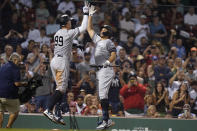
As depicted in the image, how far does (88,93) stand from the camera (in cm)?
1600

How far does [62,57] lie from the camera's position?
1244cm

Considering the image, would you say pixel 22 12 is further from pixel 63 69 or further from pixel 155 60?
pixel 63 69

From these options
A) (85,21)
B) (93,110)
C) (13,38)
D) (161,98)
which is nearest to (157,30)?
(161,98)

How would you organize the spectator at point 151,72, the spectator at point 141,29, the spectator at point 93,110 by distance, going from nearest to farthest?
the spectator at point 93,110 → the spectator at point 151,72 → the spectator at point 141,29

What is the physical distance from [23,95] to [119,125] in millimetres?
2697

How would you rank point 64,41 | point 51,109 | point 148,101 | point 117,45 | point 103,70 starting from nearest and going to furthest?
point 51,109 → point 64,41 → point 103,70 → point 148,101 → point 117,45

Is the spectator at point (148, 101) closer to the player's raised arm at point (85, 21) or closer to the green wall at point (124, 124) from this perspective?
the green wall at point (124, 124)

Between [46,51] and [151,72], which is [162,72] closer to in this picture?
[151,72]

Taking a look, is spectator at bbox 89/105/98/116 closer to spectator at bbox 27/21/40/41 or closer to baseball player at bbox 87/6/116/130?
baseball player at bbox 87/6/116/130

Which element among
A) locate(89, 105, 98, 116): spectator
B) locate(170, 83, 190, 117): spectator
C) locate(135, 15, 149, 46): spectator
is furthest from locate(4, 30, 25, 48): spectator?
locate(170, 83, 190, 117): spectator

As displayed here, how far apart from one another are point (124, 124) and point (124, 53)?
3.00 m

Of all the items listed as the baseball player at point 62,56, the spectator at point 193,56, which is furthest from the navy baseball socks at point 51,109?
the spectator at point 193,56

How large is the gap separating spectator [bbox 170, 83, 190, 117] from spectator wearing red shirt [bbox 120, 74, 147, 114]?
93 cm

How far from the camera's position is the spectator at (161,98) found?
15852mm
